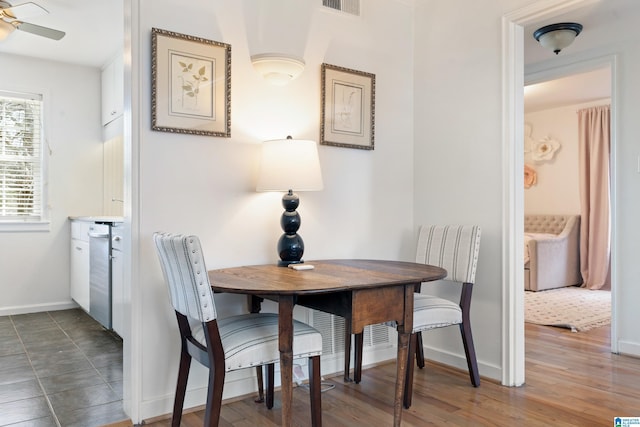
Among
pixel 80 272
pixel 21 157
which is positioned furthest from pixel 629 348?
pixel 21 157

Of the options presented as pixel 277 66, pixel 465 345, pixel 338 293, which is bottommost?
pixel 465 345

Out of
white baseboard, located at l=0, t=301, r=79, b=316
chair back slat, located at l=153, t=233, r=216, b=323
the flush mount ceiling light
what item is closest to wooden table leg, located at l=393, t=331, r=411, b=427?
chair back slat, located at l=153, t=233, r=216, b=323

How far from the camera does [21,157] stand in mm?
4512

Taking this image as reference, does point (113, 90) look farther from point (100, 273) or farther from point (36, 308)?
point (36, 308)

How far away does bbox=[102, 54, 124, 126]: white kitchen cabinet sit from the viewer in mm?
4199

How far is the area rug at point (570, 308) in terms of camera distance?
13.3ft

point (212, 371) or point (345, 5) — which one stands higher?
point (345, 5)

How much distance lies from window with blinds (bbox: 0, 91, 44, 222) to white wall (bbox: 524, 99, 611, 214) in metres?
6.48

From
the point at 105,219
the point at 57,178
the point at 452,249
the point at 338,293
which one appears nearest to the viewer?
the point at 338,293

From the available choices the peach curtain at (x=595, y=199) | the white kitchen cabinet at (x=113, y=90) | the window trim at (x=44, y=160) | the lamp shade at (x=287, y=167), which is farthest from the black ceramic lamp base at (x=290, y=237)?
the peach curtain at (x=595, y=199)

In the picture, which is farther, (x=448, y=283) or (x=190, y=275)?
(x=448, y=283)

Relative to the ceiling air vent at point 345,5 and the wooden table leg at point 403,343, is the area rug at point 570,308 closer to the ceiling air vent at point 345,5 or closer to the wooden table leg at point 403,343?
the wooden table leg at point 403,343

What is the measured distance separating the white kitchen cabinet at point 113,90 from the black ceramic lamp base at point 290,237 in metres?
2.52

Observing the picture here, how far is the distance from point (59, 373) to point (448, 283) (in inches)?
94.7
